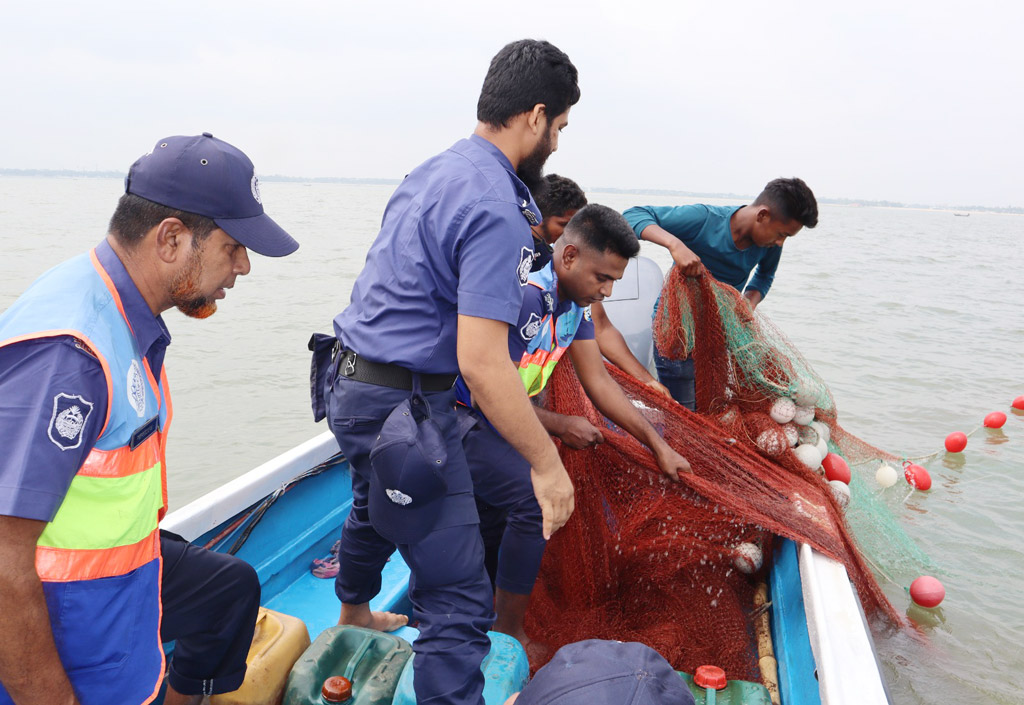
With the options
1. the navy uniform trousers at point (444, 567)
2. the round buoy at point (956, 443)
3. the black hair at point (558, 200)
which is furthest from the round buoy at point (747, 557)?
the round buoy at point (956, 443)

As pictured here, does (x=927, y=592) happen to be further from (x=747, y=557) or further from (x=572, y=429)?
(x=572, y=429)

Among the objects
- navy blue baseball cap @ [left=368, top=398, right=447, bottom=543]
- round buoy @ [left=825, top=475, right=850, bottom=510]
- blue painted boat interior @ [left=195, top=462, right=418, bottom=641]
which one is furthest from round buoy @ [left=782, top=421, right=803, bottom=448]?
navy blue baseball cap @ [left=368, top=398, right=447, bottom=543]

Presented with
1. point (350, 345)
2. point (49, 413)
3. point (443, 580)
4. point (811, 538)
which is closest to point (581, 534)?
point (811, 538)

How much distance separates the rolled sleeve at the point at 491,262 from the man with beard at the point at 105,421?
0.44 meters

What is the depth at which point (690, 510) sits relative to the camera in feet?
9.82

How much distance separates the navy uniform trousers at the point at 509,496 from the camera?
2561 millimetres

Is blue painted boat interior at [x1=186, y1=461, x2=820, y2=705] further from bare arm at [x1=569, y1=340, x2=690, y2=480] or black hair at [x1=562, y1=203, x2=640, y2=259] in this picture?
black hair at [x1=562, y1=203, x2=640, y2=259]

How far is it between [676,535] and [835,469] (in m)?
1.74

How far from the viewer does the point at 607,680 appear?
130 centimetres

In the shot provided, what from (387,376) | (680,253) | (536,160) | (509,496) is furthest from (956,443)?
(387,376)

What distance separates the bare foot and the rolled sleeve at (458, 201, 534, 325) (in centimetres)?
134

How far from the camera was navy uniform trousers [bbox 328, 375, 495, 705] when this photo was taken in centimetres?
193

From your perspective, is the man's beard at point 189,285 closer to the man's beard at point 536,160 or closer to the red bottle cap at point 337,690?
the man's beard at point 536,160

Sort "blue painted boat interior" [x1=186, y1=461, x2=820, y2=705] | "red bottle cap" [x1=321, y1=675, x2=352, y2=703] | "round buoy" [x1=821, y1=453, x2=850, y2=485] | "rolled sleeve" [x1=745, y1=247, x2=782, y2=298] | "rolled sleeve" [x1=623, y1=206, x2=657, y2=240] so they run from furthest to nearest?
"rolled sleeve" [x1=745, y1=247, x2=782, y2=298], "round buoy" [x1=821, y1=453, x2=850, y2=485], "rolled sleeve" [x1=623, y1=206, x2=657, y2=240], "blue painted boat interior" [x1=186, y1=461, x2=820, y2=705], "red bottle cap" [x1=321, y1=675, x2=352, y2=703]
